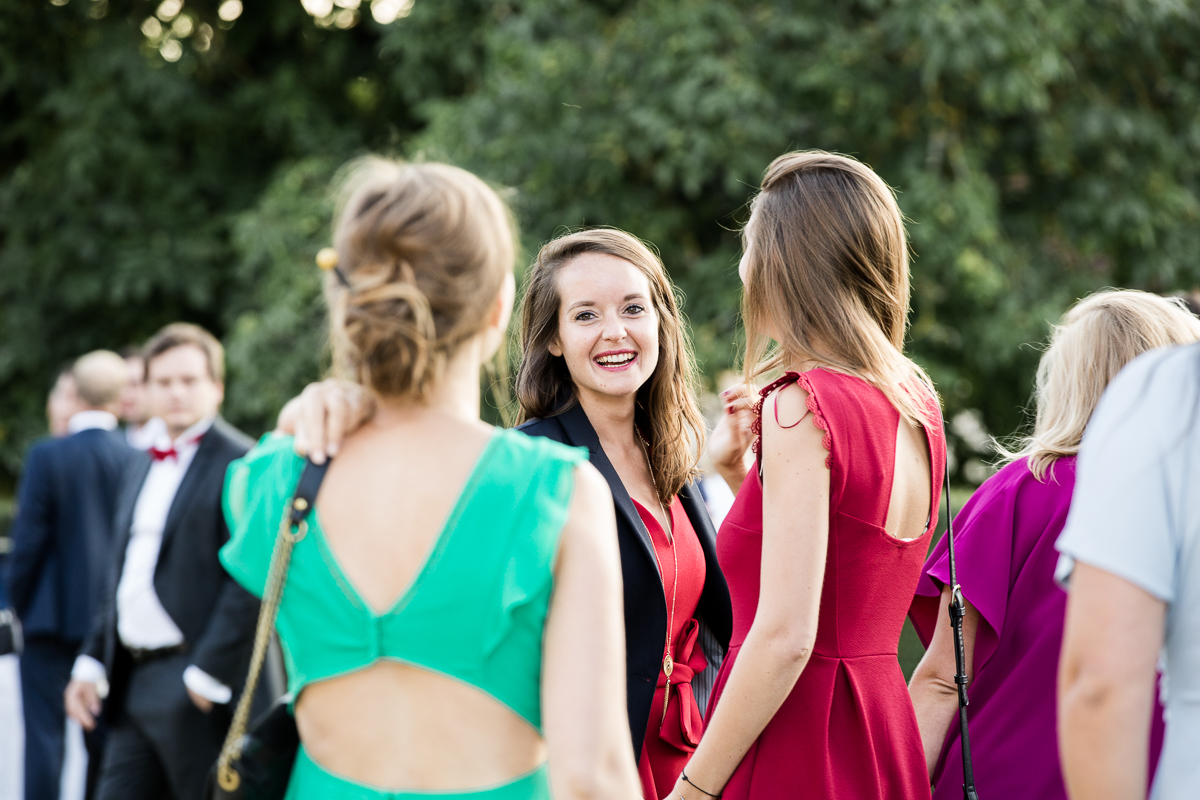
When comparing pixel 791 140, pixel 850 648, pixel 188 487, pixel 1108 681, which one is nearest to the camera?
pixel 1108 681

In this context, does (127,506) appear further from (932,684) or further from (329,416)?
(932,684)

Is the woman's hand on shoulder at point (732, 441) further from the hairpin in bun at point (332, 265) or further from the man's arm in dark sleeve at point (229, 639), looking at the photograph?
the man's arm in dark sleeve at point (229, 639)

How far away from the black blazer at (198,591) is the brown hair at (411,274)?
2.62 m

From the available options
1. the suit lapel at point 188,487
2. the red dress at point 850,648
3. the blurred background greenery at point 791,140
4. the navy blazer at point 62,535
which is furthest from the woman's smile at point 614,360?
the blurred background greenery at point 791,140

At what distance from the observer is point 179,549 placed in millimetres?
4078

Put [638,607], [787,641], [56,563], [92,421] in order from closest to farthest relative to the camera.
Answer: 1. [787,641]
2. [638,607]
3. [56,563]
4. [92,421]

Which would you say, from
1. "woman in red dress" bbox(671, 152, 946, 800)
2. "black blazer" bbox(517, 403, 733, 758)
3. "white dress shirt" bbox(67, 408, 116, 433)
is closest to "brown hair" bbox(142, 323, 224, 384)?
"white dress shirt" bbox(67, 408, 116, 433)

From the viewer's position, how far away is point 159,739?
395cm

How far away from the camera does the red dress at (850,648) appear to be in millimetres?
2062

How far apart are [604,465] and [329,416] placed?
1204mm

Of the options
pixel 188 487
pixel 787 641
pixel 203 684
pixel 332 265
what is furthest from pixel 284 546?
pixel 188 487

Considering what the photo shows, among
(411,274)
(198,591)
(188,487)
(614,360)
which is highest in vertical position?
(411,274)

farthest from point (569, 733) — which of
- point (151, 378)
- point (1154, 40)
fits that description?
point (1154, 40)

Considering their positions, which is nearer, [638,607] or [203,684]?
[638,607]
